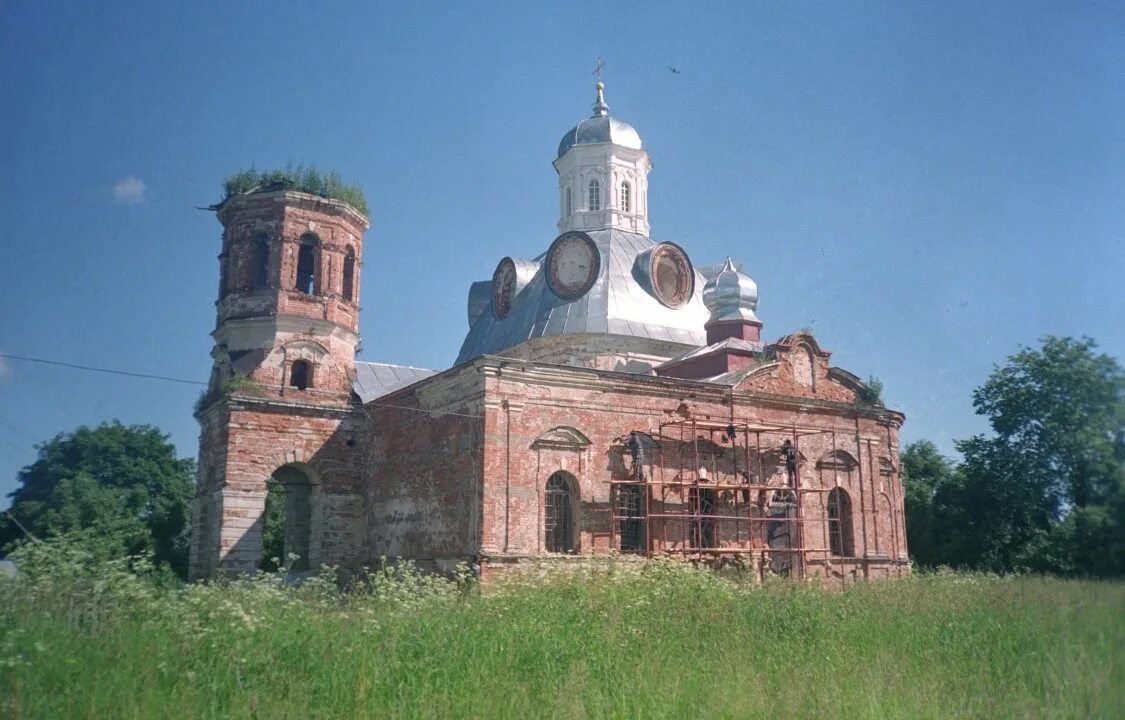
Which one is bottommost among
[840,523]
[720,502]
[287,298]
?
[840,523]

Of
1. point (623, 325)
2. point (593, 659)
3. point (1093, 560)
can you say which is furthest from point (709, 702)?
point (623, 325)

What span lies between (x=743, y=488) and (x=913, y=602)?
7.70m

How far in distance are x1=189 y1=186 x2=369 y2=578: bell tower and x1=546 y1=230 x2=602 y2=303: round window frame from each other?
238 inches

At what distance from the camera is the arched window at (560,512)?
17688mm

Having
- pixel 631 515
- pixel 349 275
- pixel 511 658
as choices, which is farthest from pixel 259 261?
pixel 511 658

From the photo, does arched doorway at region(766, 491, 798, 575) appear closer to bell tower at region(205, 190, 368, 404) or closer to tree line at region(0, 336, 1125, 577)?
bell tower at region(205, 190, 368, 404)

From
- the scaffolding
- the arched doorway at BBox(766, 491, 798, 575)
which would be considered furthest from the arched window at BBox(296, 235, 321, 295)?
the arched doorway at BBox(766, 491, 798, 575)

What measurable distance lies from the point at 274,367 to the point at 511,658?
→ 14540 mm

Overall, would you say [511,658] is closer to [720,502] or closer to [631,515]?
[631,515]

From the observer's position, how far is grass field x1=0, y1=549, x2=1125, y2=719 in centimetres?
592

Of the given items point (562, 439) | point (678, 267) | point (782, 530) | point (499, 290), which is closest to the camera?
point (562, 439)

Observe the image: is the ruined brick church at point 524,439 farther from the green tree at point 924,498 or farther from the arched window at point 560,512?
the green tree at point 924,498

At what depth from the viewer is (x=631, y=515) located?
60.6 feet

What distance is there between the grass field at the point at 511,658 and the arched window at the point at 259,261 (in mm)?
13286
